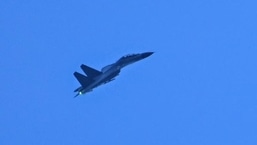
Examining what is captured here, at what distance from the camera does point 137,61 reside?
356 ft

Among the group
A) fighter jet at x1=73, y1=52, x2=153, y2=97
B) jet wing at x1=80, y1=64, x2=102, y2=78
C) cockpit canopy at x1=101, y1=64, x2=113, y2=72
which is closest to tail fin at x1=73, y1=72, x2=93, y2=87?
fighter jet at x1=73, y1=52, x2=153, y2=97

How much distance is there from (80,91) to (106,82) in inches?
212

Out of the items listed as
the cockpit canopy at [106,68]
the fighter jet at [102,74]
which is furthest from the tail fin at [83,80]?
the cockpit canopy at [106,68]

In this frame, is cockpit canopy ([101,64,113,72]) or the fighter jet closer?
the fighter jet

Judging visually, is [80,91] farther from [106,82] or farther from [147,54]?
[147,54]

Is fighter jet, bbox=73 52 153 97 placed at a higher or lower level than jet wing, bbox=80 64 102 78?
lower

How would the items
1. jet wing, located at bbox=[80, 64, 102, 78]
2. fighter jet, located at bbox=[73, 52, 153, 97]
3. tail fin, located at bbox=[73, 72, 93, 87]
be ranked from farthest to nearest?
jet wing, located at bbox=[80, 64, 102, 78] → tail fin, located at bbox=[73, 72, 93, 87] → fighter jet, located at bbox=[73, 52, 153, 97]

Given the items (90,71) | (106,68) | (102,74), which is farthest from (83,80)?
(106,68)

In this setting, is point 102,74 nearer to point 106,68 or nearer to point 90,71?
point 106,68

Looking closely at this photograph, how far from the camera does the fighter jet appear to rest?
353 ft

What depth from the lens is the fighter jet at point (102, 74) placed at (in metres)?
108

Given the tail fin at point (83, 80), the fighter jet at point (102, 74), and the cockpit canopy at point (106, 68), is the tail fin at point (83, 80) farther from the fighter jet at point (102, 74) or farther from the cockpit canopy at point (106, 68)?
the cockpit canopy at point (106, 68)

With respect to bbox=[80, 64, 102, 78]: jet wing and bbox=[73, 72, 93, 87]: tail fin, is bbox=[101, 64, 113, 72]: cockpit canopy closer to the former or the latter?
bbox=[80, 64, 102, 78]: jet wing

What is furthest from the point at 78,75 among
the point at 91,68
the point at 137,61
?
the point at 137,61
